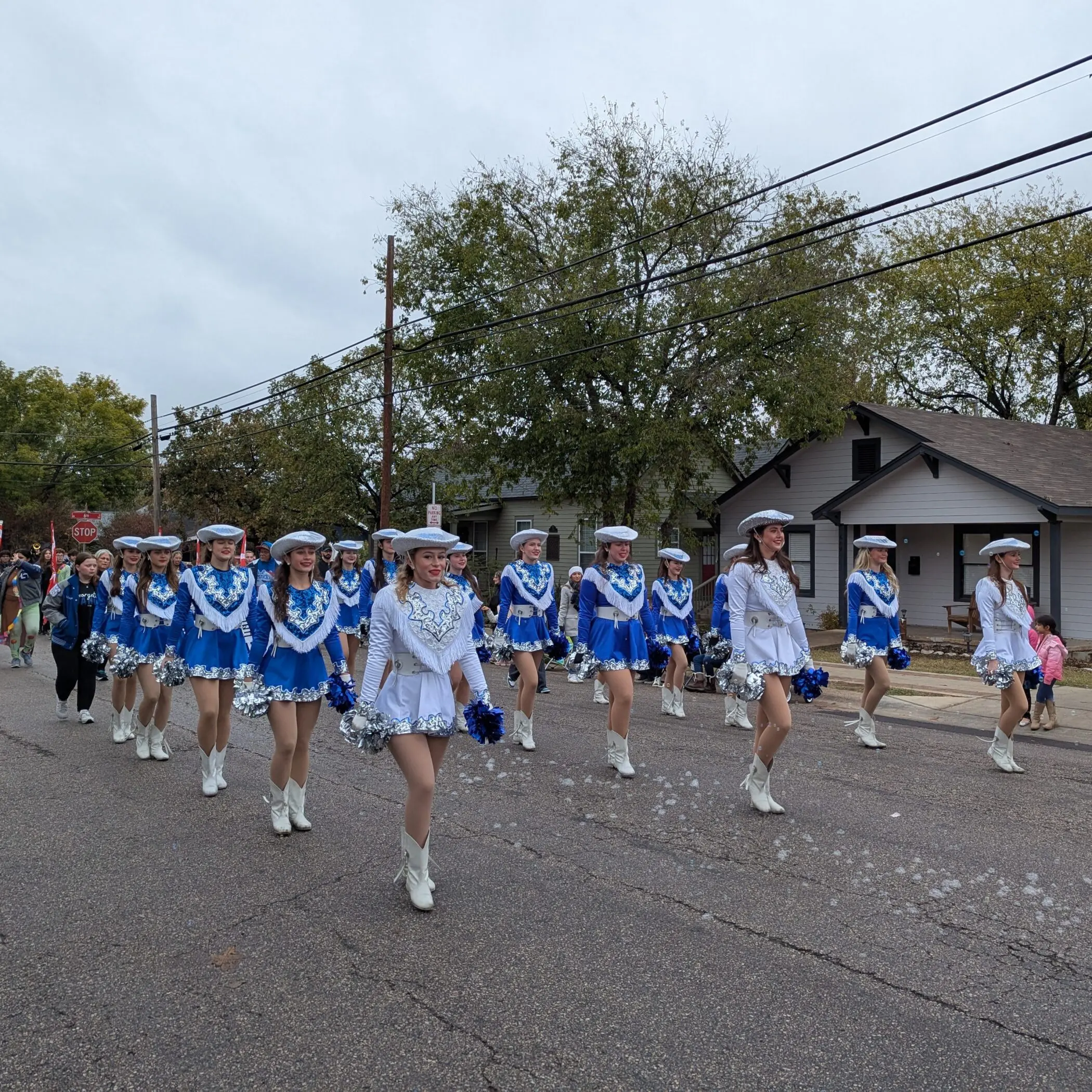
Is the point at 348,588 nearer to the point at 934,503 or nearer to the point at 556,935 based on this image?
the point at 556,935

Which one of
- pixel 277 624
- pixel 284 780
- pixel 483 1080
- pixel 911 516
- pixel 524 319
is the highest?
pixel 524 319

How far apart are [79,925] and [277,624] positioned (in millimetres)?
→ 2067

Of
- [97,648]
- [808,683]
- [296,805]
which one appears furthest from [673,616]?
[296,805]

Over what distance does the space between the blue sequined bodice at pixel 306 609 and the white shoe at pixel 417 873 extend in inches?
68.6

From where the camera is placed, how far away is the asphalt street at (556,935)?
3.61m

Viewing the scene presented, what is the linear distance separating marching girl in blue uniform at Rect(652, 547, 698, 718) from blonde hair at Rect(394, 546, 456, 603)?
6510 mm

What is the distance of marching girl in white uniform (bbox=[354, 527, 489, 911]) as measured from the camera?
5113 mm

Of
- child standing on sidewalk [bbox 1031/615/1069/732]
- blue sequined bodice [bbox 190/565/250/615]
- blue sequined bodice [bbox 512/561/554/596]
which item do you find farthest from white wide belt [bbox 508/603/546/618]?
child standing on sidewalk [bbox 1031/615/1069/732]

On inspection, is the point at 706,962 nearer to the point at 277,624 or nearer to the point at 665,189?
the point at 277,624

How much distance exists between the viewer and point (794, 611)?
711cm

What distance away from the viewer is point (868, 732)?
9633 millimetres

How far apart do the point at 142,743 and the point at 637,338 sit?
1383 centimetres

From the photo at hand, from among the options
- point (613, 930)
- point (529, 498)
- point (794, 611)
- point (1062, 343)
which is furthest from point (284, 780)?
point (1062, 343)

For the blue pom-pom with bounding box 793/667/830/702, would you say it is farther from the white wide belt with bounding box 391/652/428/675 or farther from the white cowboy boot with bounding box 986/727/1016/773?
the white wide belt with bounding box 391/652/428/675
